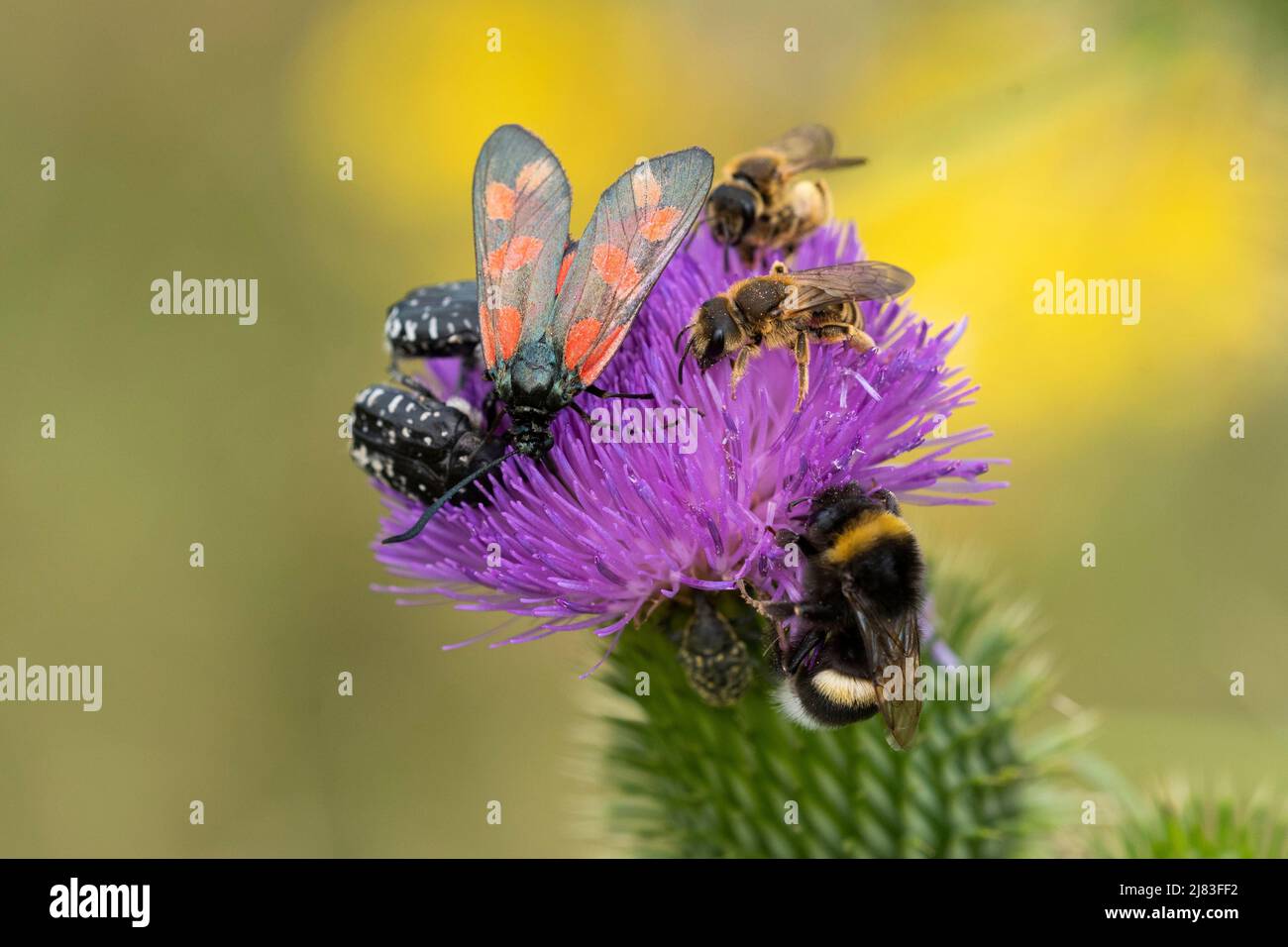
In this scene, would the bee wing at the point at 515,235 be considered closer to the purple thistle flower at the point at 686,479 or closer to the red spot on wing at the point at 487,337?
the red spot on wing at the point at 487,337

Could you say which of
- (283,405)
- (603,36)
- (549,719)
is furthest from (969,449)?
(283,405)

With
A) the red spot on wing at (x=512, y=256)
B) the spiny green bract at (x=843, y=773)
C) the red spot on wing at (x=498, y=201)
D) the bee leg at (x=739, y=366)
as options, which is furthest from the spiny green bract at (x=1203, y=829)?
the red spot on wing at (x=498, y=201)

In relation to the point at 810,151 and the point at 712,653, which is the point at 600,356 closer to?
the point at 712,653

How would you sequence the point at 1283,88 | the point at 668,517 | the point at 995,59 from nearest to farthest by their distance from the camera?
the point at 668,517
the point at 1283,88
the point at 995,59

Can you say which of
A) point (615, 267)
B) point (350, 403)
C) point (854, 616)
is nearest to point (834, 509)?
point (854, 616)

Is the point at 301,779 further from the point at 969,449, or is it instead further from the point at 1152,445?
the point at 1152,445

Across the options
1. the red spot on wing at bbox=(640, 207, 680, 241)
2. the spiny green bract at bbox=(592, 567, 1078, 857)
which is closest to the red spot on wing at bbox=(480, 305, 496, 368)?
the red spot on wing at bbox=(640, 207, 680, 241)
